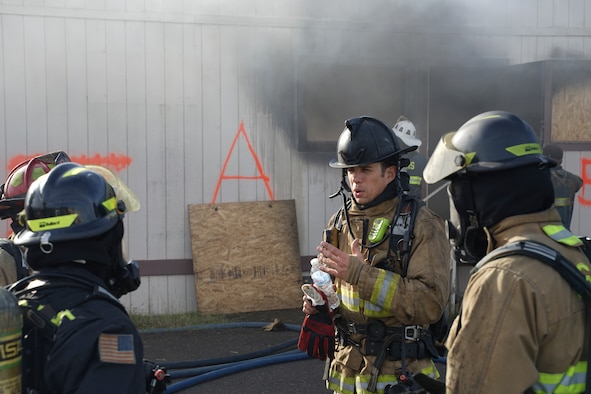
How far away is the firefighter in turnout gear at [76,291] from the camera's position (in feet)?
6.05

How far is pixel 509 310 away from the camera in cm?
179

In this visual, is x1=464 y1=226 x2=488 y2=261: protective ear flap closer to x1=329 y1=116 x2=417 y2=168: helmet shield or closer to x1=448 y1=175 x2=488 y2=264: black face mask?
x1=448 y1=175 x2=488 y2=264: black face mask

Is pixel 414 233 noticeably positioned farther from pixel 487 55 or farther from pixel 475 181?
pixel 487 55

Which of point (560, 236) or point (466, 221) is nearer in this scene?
point (560, 236)

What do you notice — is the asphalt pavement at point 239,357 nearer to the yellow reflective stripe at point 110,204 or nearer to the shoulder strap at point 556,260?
the yellow reflective stripe at point 110,204

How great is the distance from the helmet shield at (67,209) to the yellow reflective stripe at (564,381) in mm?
1347

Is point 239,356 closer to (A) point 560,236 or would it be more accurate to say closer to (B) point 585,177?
(A) point 560,236

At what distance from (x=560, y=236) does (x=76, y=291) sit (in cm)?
145

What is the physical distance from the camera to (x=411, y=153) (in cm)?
775

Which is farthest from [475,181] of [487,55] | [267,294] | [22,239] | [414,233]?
[487,55]

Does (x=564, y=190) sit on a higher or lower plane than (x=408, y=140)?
lower

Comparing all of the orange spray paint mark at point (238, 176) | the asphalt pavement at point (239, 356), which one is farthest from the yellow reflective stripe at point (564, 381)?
the orange spray paint mark at point (238, 176)

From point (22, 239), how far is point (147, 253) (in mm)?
5510

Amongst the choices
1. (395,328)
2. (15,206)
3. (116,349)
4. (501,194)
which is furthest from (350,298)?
(15,206)
